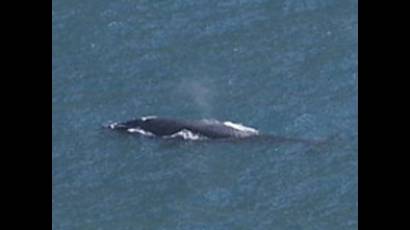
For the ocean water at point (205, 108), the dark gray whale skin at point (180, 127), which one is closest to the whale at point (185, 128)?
the dark gray whale skin at point (180, 127)

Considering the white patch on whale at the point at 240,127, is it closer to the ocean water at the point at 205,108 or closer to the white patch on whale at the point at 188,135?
the ocean water at the point at 205,108

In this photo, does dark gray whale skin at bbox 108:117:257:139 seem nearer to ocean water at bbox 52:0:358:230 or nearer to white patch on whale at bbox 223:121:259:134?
white patch on whale at bbox 223:121:259:134

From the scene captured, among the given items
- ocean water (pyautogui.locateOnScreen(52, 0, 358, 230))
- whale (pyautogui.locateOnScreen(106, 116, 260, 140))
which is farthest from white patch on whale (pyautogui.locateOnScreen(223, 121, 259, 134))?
ocean water (pyautogui.locateOnScreen(52, 0, 358, 230))

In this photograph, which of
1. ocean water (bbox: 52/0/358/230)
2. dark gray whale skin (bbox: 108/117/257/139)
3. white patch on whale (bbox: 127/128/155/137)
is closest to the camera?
ocean water (bbox: 52/0/358/230)

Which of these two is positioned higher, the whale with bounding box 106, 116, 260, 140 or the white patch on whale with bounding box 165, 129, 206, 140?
the whale with bounding box 106, 116, 260, 140

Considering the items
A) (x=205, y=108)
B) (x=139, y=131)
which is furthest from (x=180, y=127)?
(x=205, y=108)

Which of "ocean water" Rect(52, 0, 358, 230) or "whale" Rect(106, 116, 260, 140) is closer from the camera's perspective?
"ocean water" Rect(52, 0, 358, 230)
